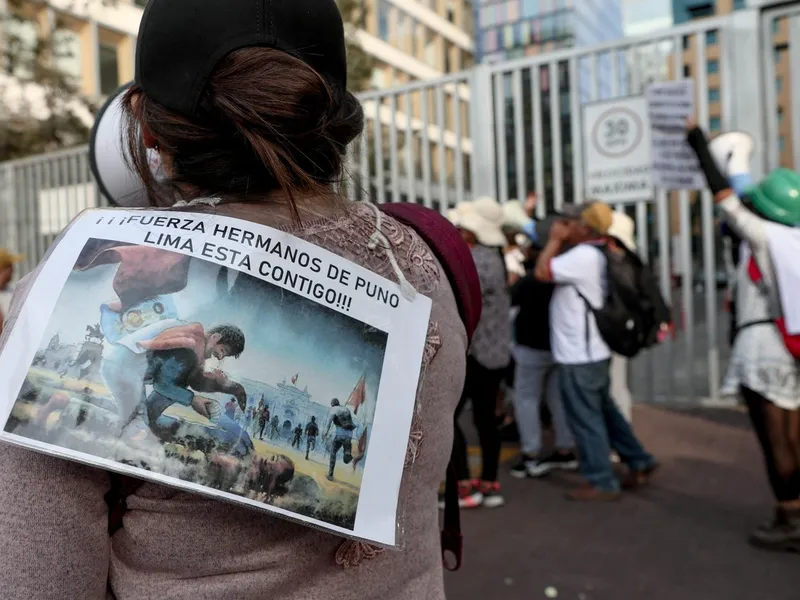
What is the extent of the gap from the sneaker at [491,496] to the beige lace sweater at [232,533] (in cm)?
356

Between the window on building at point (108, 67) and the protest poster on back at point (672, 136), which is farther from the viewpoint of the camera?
the window on building at point (108, 67)

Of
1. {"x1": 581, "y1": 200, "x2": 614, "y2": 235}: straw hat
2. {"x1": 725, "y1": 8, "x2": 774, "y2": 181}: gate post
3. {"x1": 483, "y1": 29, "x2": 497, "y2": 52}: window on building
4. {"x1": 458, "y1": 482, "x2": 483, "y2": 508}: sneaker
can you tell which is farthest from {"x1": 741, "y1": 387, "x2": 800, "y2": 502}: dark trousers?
{"x1": 483, "y1": 29, "x2": 497, "y2": 52}: window on building

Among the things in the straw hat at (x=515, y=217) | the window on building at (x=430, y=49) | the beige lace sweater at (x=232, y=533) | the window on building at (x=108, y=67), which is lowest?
the beige lace sweater at (x=232, y=533)

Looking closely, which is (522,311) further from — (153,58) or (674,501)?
(153,58)

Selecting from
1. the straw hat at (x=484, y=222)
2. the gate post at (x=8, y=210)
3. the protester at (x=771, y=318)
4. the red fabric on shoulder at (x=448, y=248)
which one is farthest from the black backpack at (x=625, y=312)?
the gate post at (x=8, y=210)

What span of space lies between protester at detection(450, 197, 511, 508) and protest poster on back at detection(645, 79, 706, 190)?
7.17 ft

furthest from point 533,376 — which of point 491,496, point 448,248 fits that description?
point 448,248

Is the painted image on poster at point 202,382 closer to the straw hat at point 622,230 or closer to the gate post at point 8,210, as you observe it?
the straw hat at point 622,230

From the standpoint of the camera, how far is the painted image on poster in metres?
0.80

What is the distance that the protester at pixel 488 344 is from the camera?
15.3 feet

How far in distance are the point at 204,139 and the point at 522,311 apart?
15.2 ft

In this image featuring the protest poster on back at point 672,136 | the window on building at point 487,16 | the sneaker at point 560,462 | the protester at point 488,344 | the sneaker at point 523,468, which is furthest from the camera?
the window on building at point 487,16

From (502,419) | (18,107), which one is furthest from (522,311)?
(18,107)

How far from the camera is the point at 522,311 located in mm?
5406
